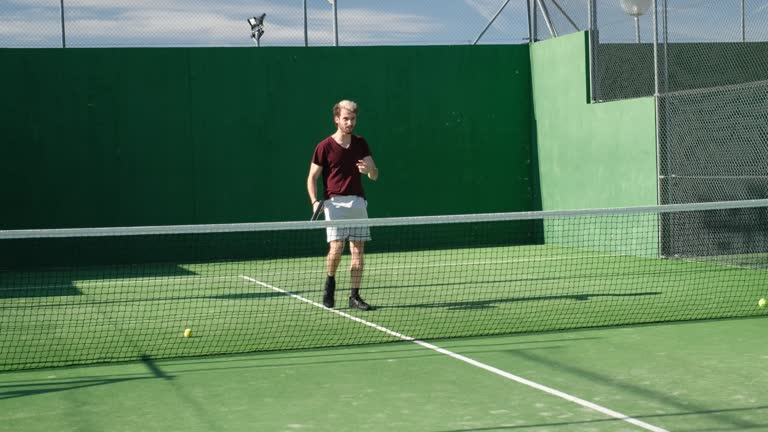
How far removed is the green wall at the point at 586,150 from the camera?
1288cm

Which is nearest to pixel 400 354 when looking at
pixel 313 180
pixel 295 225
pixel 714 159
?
pixel 295 225

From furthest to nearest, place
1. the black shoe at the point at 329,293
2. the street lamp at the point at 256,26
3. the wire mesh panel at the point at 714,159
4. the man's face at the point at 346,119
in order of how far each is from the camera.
A: the street lamp at the point at 256,26 → the wire mesh panel at the point at 714,159 → the black shoe at the point at 329,293 → the man's face at the point at 346,119

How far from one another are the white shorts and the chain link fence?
6148mm

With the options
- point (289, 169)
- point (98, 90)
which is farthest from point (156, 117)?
point (289, 169)

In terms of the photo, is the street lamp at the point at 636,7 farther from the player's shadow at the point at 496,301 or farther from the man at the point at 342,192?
Result: the man at the point at 342,192

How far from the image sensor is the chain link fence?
13.5m

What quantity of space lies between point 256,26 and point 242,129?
1.32 m

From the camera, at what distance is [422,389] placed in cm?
558

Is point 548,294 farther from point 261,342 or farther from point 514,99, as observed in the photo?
point 514,99

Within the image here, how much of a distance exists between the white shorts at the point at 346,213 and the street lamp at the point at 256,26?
6174mm

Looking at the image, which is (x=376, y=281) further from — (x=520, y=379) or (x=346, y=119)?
(x=520, y=379)

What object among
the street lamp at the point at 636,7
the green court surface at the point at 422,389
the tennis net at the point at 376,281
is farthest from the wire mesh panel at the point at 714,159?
the green court surface at the point at 422,389

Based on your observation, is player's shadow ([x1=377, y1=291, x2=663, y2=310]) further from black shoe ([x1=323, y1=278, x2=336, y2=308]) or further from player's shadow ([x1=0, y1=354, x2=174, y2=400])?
player's shadow ([x1=0, y1=354, x2=174, y2=400])

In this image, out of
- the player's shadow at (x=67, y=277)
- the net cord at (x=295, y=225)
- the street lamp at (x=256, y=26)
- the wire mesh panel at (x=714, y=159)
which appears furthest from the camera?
the street lamp at (x=256, y=26)
